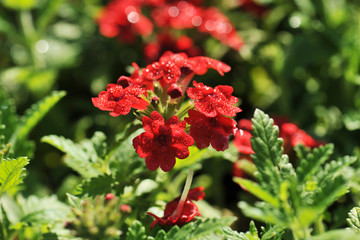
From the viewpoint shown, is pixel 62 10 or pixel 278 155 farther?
pixel 62 10

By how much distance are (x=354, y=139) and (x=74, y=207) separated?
5.36 feet

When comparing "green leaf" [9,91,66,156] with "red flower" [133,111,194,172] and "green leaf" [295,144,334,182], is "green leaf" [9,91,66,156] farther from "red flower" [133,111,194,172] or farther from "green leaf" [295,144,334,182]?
"green leaf" [295,144,334,182]

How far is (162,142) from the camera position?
4.34 feet

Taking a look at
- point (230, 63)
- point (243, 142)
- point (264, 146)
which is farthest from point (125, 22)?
point (264, 146)

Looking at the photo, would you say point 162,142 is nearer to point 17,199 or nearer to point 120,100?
point 120,100

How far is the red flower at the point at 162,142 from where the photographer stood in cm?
129

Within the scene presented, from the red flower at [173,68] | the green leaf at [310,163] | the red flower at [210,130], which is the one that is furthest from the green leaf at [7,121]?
the green leaf at [310,163]

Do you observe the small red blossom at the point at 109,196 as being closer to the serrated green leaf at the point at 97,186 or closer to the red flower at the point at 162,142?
the serrated green leaf at the point at 97,186

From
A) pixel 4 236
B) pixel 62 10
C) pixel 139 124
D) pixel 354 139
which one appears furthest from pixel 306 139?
pixel 62 10

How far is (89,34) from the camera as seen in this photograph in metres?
3.20

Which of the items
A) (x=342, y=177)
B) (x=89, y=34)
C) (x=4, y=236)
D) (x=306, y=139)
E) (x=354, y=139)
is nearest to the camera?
(x=342, y=177)

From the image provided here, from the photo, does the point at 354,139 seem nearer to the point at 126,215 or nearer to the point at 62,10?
the point at 126,215

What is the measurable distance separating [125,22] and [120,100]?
158 centimetres

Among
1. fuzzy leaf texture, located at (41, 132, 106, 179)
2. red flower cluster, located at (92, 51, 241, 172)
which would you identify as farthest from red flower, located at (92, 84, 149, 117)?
fuzzy leaf texture, located at (41, 132, 106, 179)
